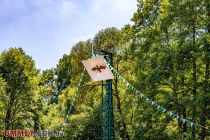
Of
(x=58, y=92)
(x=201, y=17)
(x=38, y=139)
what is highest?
(x=201, y=17)

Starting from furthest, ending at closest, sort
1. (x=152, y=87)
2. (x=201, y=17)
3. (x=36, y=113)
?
(x=36, y=113) < (x=152, y=87) < (x=201, y=17)

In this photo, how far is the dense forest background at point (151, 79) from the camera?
2136cm

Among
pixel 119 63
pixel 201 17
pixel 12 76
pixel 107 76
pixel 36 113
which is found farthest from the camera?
pixel 36 113

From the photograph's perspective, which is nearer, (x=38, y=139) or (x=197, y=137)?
(x=197, y=137)

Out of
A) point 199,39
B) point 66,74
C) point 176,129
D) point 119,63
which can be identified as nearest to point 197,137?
point 176,129

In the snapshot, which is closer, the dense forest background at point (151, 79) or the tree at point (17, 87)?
the dense forest background at point (151, 79)

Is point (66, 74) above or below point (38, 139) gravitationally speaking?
above

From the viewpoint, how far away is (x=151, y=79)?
22.8m

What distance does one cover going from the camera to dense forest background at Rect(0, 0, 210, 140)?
70.1 ft

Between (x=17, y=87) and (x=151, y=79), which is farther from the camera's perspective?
(x=17, y=87)

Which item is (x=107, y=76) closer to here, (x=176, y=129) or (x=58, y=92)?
(x=176, y=129)

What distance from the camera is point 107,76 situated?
2020cm

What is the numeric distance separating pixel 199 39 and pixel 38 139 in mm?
19507

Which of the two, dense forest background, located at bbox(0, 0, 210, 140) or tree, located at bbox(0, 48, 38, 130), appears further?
tree, located at bbox(0, 48, 38, 130)
